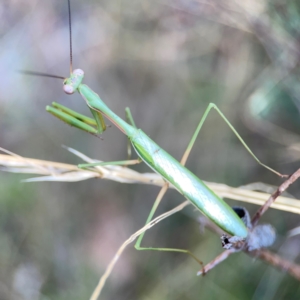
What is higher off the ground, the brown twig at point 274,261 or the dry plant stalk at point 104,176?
the dry plant stalk at point 104,176

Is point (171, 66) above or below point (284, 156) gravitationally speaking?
above

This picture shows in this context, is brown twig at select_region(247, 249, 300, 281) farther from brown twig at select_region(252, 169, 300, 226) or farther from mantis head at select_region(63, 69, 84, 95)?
mantis head at select_region(63, 69, 84, 95)

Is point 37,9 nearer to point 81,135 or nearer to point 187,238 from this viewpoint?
point 81,135

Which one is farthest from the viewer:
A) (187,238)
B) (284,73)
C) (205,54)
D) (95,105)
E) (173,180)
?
(205,54)

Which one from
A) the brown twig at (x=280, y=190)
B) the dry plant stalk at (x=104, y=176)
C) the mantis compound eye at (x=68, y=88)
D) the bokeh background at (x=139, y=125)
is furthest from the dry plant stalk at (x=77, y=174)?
the bokeh background at (x=139, y=125)

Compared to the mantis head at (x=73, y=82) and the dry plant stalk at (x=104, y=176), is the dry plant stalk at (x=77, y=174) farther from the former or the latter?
the mantis head at (x=73, y=82)

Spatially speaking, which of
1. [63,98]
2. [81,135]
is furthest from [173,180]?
[63,98]

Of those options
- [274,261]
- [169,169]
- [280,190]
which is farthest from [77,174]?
[274,261]

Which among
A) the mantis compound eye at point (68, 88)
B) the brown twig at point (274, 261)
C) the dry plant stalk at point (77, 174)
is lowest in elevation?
the brown twig at point (274, 261)
